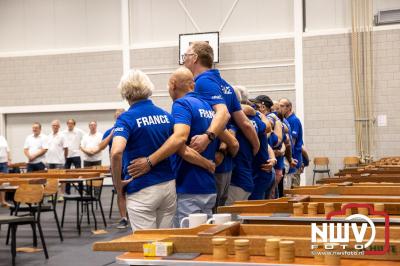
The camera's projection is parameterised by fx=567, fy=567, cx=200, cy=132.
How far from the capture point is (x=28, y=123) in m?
13.9

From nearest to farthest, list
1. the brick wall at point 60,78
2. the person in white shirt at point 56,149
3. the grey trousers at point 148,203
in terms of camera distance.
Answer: the grey trousers at point 148,203 → the person in white shirt at point 56,149 → the brick wall at point 60,78

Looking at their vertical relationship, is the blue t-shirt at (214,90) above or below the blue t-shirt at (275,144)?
above

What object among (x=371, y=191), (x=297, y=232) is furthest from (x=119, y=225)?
(x=297, y=232)

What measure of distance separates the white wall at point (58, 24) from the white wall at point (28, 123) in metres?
1.63

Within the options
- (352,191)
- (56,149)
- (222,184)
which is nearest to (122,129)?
(222,184)

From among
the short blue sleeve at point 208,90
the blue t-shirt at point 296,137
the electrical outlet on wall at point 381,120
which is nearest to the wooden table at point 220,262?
the short blue sleeve at point 208,90

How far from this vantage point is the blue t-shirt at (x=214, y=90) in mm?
3268

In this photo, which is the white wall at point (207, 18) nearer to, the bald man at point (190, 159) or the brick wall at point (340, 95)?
the brick wall at point (340, 95)

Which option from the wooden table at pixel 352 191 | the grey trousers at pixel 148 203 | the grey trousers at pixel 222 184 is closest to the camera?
the wooden table at pixel 352 191

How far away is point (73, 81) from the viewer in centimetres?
1344

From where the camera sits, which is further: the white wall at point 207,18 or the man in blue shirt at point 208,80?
the white wall at point 207,18

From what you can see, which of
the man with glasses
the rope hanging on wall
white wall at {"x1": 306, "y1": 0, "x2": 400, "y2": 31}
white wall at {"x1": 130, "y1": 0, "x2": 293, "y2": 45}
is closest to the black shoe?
the man with glasses

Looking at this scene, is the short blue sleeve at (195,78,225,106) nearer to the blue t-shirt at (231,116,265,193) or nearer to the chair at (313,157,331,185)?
the blue t-shirt at (231,116,265,193)

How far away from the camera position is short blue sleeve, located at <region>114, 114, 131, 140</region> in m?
2.96
